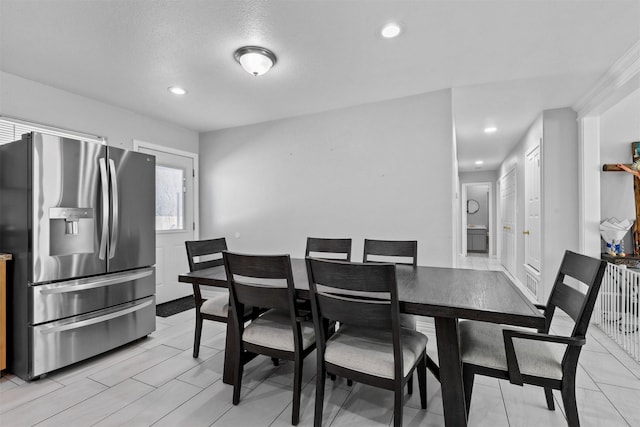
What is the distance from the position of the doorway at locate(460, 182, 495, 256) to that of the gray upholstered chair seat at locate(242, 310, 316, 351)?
7329mm

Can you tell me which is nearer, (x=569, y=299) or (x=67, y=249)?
(x=569, y=299)

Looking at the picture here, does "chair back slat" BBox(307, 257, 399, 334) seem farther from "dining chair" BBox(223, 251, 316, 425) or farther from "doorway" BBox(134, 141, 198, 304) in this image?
"doorway" BBox(134, 141, 198, 304)

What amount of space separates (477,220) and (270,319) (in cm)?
992

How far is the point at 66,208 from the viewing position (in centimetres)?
227

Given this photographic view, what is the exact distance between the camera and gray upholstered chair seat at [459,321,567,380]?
142 cm

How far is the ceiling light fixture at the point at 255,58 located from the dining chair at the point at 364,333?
163 cm

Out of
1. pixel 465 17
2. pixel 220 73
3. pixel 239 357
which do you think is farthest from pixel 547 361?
pixel 220 73

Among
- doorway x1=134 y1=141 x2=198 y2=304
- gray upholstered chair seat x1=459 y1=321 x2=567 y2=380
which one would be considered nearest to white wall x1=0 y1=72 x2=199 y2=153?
doorway x1=134 y1=141 x2=198 y2=304

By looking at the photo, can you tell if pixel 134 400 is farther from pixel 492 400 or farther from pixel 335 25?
pixel 335 25

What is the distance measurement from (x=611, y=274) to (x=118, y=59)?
15.5 feet

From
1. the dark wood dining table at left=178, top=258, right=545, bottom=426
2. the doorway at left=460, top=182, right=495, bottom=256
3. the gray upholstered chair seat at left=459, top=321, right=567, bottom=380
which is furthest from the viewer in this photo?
the doorway at left=460, top=182, right=495, bottom=256

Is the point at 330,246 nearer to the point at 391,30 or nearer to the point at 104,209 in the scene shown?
the point at 391,30

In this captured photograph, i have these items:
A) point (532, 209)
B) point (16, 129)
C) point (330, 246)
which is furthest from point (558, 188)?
point (16, 129)

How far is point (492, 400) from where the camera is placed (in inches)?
75.7
